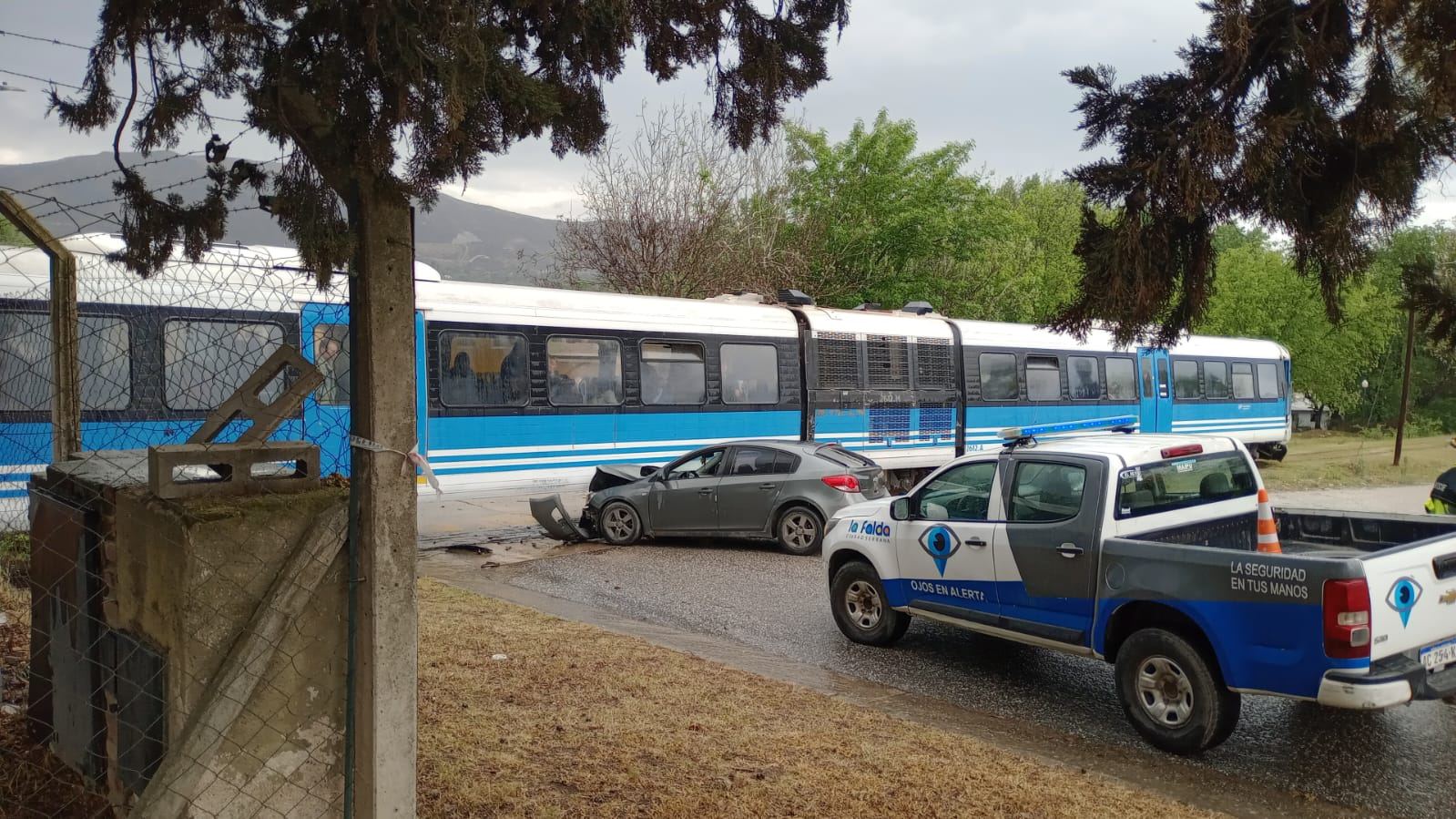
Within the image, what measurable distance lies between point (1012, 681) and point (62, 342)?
6.09 m

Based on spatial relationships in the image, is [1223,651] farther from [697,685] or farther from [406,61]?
[406,61]

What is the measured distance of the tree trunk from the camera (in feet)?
10.7

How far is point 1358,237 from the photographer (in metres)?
4.48

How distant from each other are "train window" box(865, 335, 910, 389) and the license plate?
516 inches

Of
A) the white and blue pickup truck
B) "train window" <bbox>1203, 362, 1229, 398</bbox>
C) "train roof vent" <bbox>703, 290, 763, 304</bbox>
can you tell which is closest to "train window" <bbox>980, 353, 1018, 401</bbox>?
"train roof vent" <bbox>703, 290, 763, 304</bbox>

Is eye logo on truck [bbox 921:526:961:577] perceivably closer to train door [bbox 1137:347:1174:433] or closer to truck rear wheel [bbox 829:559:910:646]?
truck rear wheel [bbox 829:559:910:646]

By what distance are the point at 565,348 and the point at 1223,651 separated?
10.5 metres

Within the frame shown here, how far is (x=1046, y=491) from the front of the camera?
702 centimetres

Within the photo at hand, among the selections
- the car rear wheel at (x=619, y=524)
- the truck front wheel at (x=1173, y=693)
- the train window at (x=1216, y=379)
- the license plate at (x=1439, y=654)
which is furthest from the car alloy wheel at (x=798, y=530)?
the train window at (x=1216, y=379)

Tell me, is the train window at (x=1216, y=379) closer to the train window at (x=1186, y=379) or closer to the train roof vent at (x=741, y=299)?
the train window at (x=1186, y=379)

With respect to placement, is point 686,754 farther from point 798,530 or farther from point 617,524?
point 617,524

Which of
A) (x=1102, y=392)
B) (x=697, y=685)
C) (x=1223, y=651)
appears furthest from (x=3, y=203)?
(x=1102, y=392)

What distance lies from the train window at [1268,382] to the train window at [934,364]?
12479 millimetres

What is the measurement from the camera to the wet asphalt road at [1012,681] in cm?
572
